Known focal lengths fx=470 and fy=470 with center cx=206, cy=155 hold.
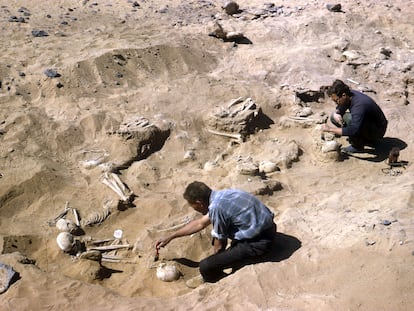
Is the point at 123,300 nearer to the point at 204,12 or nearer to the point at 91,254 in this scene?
the point at 91,254

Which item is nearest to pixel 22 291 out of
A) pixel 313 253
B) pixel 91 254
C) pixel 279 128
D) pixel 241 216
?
pixel 91 254

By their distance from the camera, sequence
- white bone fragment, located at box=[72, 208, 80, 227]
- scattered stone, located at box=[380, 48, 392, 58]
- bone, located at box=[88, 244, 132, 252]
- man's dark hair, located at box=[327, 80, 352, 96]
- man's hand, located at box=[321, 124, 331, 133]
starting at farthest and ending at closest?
scattered stone, located at box=[380, 48, 392, 58], man's hand, located at box=[321, 124, 331, 133], man's dark hair, located at box=[327, 80, 352, 96], white bone fragment, located at box=[72, 208, 80, 227], bone, located at box=[88, 244, 132, 252]

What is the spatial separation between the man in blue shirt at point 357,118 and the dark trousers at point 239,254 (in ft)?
8.28

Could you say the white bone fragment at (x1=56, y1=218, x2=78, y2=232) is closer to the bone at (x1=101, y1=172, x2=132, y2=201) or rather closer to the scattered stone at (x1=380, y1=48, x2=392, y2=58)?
the bone at (x1=101, y1=172, x2=132, y2=201)

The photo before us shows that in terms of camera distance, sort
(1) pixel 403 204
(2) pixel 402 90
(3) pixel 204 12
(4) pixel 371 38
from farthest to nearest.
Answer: (3) pixel 204 12, (4) pixel 371 38, (2) pixel 402 90, (1) pixel 403 204

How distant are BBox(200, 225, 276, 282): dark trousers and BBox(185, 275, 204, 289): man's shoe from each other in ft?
0.35

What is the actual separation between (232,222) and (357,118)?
2843mm

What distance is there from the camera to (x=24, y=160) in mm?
5957

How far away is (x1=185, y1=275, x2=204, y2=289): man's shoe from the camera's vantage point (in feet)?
14.8

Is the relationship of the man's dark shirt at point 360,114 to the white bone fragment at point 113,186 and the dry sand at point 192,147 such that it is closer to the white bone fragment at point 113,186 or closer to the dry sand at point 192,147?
the dry sand at point 192,147

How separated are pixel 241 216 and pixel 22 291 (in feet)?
6.59

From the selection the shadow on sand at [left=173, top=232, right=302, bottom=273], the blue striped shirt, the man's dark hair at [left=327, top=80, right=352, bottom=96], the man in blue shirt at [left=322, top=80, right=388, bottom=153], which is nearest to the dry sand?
the shadow on sand at [left=173, top=232, right=302, bottom=273]

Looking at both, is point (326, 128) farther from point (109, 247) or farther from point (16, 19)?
point (16, 19)

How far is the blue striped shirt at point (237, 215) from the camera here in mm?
4090
